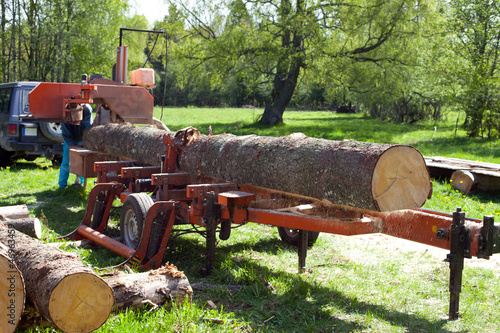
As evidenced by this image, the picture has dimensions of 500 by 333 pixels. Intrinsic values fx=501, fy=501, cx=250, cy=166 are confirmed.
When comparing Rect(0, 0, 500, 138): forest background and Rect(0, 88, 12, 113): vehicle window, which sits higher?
Rect(0, 0, 500, 138): forest background

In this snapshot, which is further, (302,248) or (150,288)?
(302,248)

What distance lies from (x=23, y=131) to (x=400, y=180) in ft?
31.4

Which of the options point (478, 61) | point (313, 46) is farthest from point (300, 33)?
point (478, 61)

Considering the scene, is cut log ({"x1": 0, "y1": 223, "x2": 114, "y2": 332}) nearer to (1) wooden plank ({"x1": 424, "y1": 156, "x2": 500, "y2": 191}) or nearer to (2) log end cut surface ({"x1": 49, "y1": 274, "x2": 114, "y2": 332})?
(2) log end cut surface ({"x1": 49, "y1": 274, "x2": 114, "y2": 332})

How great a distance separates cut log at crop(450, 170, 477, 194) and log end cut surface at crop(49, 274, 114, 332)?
24.2 feet

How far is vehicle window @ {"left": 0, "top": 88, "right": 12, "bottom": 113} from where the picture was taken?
11.4 metres

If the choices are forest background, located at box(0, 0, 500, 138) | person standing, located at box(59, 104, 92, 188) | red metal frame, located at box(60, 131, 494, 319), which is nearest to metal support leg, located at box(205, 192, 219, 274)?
red metal frame, located at box(60, 131, 494, 319)

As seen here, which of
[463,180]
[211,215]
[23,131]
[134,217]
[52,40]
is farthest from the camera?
[52,40]

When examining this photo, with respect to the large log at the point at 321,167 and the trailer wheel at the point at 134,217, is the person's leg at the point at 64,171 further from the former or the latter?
the large log at the point at 321,167

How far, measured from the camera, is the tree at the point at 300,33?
778 inches

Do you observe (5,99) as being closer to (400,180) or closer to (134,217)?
(134,217)

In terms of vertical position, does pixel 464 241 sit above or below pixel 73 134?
below

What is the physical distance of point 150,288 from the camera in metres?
3.81

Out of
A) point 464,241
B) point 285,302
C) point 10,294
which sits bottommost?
point 285,302
